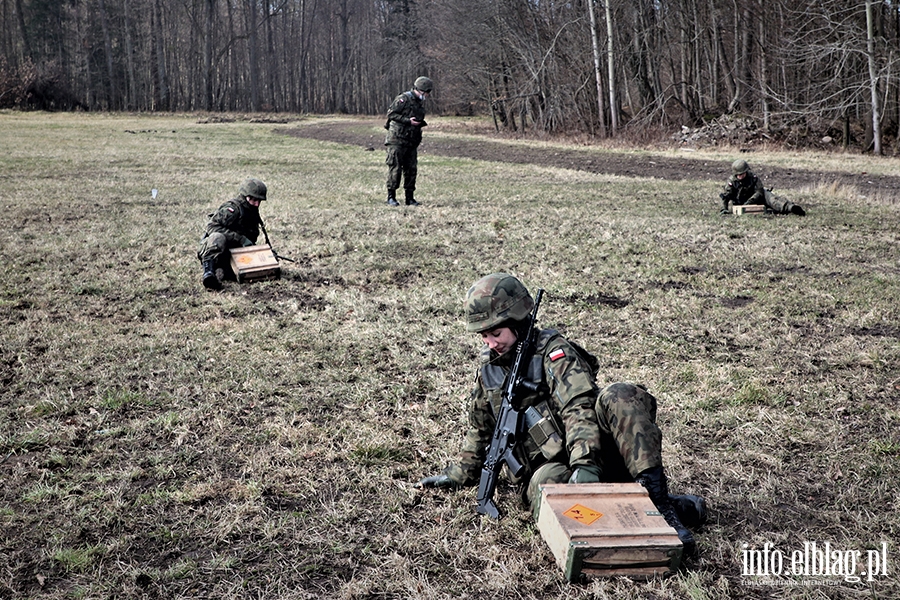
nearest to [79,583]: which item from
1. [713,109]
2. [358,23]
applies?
[713,109]

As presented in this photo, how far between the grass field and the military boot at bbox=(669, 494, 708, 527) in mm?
78

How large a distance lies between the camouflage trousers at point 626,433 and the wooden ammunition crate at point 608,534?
0.15 m

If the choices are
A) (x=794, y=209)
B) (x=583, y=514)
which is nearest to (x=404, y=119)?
(x=794, y=209)

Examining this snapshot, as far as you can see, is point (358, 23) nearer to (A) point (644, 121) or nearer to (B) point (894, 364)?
(A) point (644, 121)

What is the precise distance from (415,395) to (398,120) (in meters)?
8.29

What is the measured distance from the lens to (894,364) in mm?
5617

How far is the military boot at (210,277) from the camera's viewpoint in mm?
7781

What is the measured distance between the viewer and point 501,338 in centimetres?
361

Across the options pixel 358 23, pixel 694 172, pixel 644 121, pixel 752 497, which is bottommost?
pixel 752 497

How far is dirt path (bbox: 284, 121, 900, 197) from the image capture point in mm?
16312

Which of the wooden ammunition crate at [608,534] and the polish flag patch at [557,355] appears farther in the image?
the polish flag patch at [557,355]

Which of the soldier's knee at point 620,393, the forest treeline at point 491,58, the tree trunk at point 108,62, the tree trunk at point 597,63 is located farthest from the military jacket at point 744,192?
the tree trunk at point 108,62

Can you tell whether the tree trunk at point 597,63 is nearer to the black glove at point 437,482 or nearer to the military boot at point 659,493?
the black glove at point 437,482

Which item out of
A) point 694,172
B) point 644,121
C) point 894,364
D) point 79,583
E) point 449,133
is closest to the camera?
point 79,583
